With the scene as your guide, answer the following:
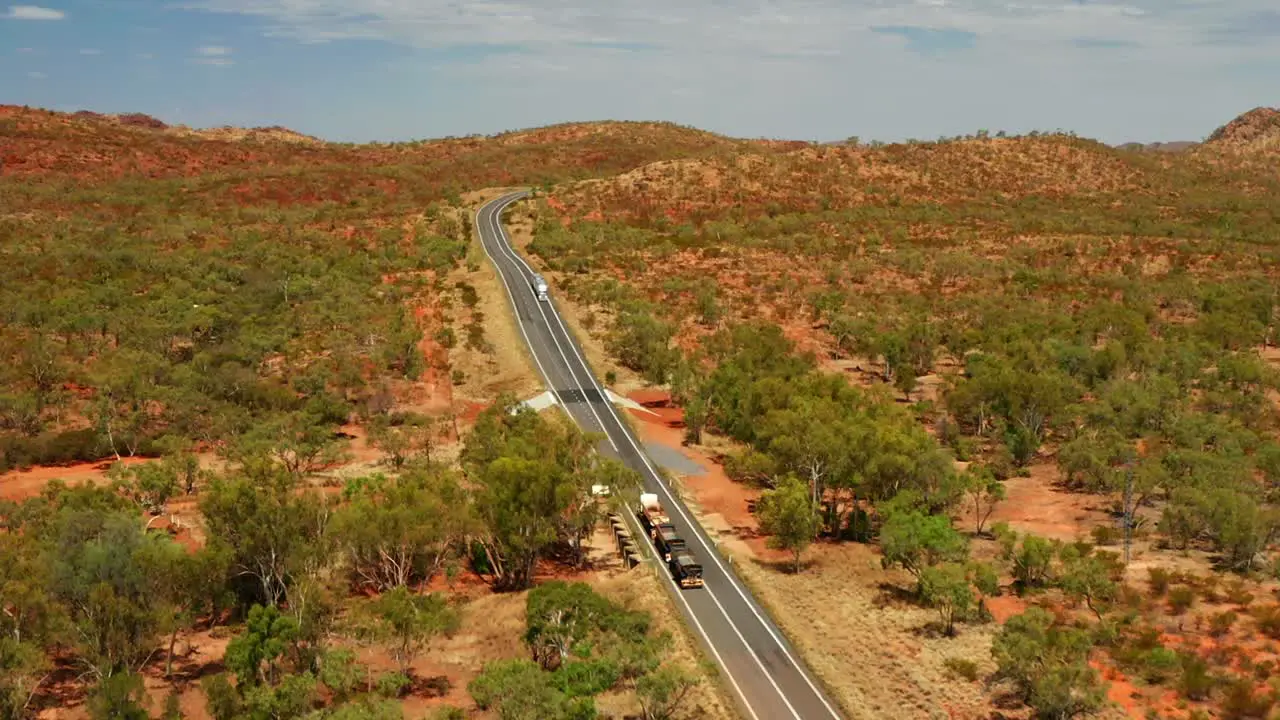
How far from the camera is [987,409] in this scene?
231ft

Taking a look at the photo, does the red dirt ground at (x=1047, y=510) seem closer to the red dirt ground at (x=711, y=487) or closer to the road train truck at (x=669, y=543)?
the red dirt ground at (x=711, y=487)

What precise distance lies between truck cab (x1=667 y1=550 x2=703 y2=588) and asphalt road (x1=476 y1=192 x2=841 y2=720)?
1.20 feet

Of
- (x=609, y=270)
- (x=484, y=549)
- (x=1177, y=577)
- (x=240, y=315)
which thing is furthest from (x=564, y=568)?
(x=609, y=270)

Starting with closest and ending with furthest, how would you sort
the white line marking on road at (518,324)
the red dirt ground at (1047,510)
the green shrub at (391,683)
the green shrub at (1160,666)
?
1. the green shrub at (391,683)
2. the green shrub at (1160,666)
3. the red dirt ground at (1047,510)
4. the white line marking on road at (518,324)

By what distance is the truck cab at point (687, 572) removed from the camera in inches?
1826

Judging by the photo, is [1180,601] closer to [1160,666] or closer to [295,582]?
[1160,666]

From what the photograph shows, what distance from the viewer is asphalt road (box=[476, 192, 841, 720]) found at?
123 feet

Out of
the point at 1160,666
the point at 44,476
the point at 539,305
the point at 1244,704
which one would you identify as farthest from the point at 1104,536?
the point at 44,476

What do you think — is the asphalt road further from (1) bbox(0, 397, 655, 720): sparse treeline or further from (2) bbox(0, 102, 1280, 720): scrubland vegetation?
(1) bbox(0, 397, 655, 720): sparse treeline

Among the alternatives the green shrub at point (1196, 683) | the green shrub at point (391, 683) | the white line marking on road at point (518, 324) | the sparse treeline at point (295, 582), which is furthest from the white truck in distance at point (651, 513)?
the green shrub at point (1196, 683)

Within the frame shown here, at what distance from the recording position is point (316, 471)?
204 ft

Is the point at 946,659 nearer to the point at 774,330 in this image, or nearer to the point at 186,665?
the point at 186,665

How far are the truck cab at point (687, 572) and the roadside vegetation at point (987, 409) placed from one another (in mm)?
3482

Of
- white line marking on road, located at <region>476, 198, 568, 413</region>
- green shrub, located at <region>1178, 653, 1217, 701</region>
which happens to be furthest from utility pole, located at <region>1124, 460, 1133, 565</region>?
white line marking on road, located at <region>476, 198, 568, 413</region>
